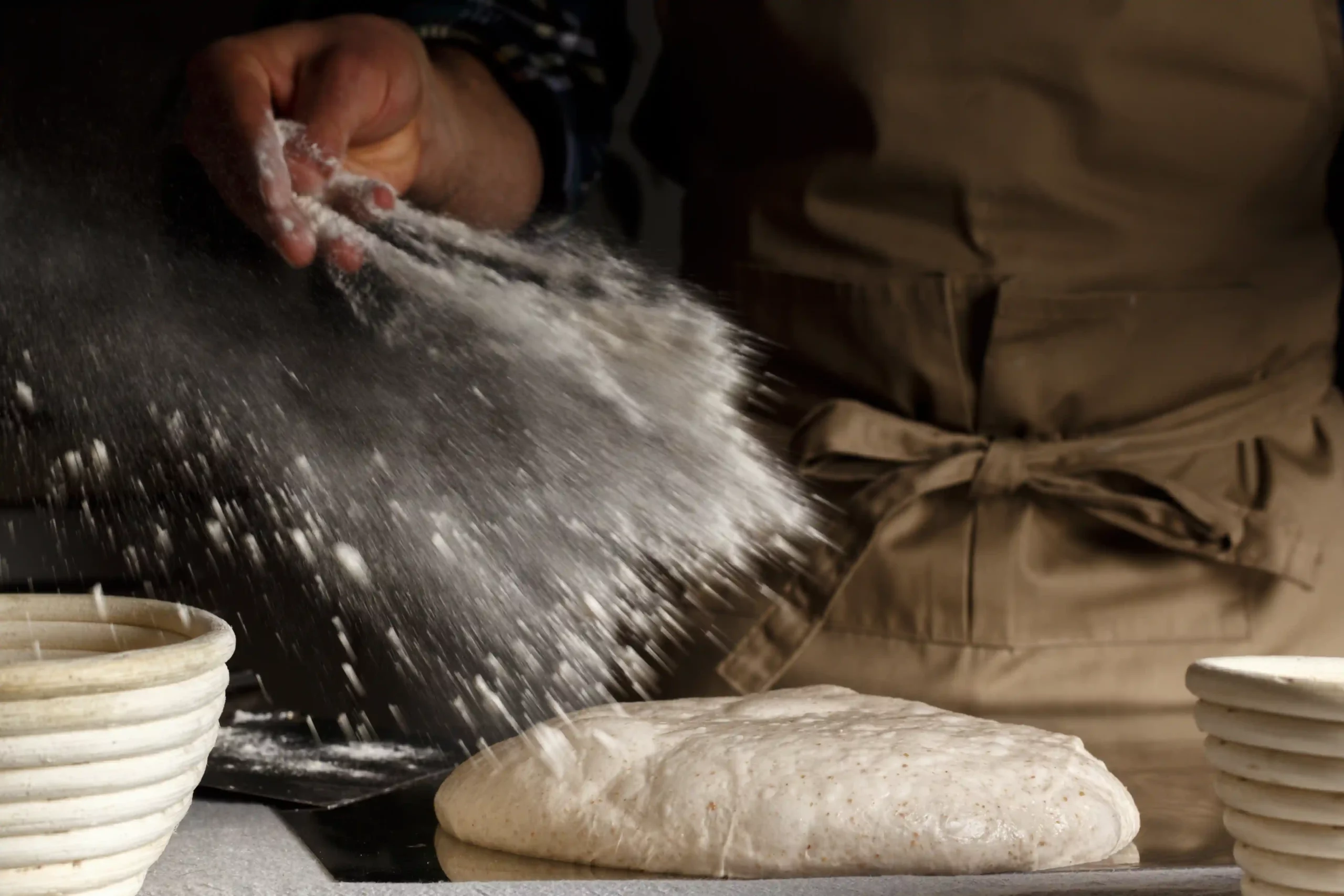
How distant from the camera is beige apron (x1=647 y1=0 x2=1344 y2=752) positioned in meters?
1.08

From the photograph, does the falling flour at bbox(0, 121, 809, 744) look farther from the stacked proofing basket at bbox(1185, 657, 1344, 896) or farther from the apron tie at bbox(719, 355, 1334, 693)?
the stacked proofing basket at bbox(1185, 657, 1344, 896)

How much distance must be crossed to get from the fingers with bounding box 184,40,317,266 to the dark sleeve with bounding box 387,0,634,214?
24 cm

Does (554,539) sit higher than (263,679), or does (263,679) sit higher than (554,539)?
(554,539)

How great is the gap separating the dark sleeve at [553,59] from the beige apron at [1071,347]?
0.24 metres

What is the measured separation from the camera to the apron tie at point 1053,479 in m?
1.05

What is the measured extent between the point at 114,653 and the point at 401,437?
53 centimetres

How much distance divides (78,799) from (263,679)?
668mm

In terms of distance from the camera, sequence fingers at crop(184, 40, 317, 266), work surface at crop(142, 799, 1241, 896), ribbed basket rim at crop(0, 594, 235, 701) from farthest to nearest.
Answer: fingers at crop(184, 40, 317, 266)
work surface at crop(142, 799, 1241, 896)
ribbed basket rim at crop(0, 594, 235, 701)

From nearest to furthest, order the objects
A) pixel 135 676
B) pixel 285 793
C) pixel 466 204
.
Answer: pixel 135 676 → pixel 285 793 → pixel 466 204

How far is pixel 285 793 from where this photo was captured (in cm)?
87

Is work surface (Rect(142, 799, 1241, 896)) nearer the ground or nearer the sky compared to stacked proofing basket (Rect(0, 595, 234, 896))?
nearer the ground

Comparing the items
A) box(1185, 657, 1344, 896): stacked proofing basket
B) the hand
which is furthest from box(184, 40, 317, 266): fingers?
box(1185, 657, 1344, 896): stacked proofing basket

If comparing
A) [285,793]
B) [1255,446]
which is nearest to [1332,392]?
[1255,446]

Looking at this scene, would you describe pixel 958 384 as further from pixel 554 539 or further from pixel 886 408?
pixel 554 539
